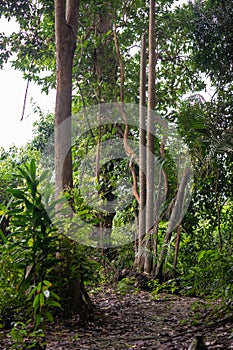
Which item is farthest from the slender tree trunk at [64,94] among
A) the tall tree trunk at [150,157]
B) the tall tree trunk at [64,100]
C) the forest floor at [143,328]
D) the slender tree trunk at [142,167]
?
the slender tree trunk at [142,167]

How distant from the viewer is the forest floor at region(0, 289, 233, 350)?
10.9 ft

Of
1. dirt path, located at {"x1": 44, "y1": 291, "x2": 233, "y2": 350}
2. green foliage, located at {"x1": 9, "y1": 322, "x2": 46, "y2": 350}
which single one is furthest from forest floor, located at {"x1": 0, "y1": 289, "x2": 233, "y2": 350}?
green foliage, located at {"x1": 9, "y1": 322, "x2": 46, "y2": 350}

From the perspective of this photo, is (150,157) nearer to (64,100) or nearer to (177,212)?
(177,212)

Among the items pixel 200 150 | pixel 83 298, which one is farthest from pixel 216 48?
pixel 83 298

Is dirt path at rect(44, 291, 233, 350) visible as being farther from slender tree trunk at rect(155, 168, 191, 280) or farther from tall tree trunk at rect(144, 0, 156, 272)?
tall tree trunk at rect(144, 0, 156, 272)

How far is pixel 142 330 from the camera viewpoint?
3.95m

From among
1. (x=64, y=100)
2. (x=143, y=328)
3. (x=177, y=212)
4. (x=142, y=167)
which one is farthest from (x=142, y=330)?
(x=142, y=167)

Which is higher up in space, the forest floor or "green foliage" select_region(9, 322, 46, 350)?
"green foliage" select_region(9, 322, 46, 350)

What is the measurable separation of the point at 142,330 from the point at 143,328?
81 mm

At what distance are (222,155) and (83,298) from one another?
10.7ft

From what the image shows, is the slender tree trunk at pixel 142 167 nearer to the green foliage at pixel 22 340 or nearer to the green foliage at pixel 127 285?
the green foliage at pixel 127 285

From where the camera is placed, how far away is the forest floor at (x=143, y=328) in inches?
131

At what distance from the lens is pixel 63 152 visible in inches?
178

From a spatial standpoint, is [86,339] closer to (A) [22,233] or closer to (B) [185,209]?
(A) [22,233]
